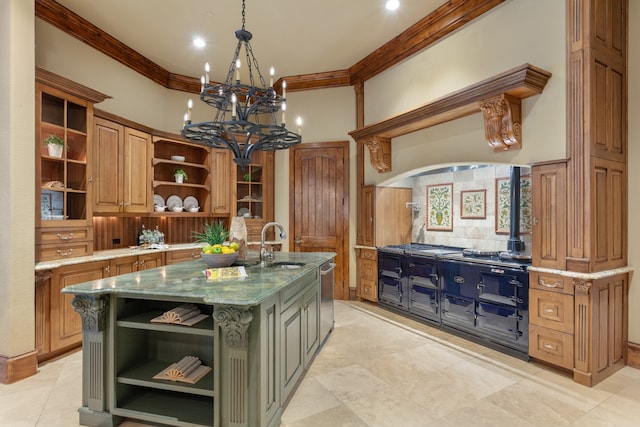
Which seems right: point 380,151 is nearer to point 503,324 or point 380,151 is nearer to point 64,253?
point 503,324

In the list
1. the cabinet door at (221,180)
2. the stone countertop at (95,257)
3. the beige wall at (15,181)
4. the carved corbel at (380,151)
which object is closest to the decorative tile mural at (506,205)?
the carved corbel at (380,151)

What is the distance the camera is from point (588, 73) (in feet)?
9.12

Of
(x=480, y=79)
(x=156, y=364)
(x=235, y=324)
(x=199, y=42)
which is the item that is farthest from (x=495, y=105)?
(x=199, y=42)

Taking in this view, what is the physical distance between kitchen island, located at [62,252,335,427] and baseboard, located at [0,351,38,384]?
1108 mm

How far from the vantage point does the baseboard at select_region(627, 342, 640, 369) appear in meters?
3.04

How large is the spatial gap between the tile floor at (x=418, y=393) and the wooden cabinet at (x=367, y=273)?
5.04ft

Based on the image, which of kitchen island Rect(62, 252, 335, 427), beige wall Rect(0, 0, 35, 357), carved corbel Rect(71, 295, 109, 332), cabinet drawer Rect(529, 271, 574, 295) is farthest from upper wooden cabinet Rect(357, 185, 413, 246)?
beige wall Rect(0, 0, 35, 357)

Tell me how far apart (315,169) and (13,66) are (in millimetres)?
3777

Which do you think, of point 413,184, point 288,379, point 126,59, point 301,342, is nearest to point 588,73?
point 413,184

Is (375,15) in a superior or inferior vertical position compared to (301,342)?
superior

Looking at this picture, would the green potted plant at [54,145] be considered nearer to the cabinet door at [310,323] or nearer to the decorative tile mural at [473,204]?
the cabinet door at [310,323]

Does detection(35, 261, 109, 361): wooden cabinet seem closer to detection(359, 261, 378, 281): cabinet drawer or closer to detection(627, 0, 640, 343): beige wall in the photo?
detection(359, 261, 378, 281): cabinet drawer

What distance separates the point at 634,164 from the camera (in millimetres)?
3068

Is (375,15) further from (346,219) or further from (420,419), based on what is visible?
(420,419)
